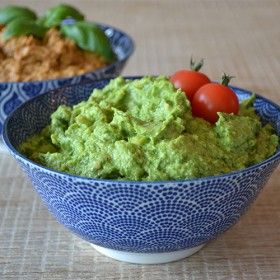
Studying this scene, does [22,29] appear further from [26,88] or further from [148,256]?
[148,256]

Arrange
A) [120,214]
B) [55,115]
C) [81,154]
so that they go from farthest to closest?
[55,115], [81,154], [120,214]

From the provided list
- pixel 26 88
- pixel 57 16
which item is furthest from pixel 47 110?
pixel 57 16

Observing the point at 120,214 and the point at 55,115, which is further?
the point at 55,115

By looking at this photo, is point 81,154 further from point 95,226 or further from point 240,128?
point 240,128

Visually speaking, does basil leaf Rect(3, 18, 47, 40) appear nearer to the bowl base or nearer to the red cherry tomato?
the red cherry tomato

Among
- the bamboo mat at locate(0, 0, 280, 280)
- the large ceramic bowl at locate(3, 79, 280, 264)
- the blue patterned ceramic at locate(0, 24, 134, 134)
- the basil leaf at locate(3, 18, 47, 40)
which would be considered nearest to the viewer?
the large ceramic bowl at locate(3, 79, 280, 264)

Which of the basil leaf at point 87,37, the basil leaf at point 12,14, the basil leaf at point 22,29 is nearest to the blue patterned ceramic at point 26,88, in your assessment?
the basil leaf at point 87,37

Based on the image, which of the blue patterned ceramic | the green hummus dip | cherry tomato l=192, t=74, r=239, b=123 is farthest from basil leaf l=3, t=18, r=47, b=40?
cherry tomato l=192, t=74, r=239, b=123

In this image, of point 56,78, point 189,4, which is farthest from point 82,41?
point 189,4
